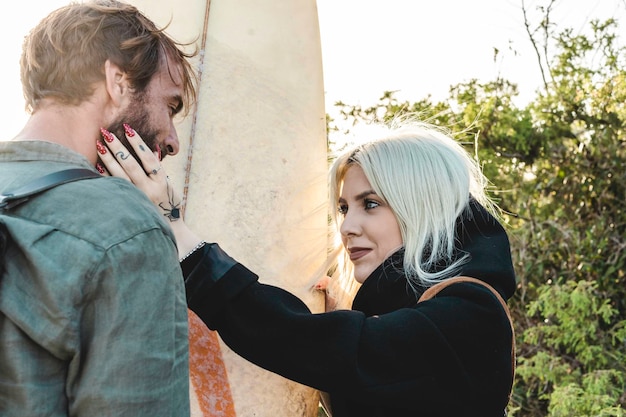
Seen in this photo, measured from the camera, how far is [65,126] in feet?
5.29

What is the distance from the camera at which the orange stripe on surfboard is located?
2.25 m

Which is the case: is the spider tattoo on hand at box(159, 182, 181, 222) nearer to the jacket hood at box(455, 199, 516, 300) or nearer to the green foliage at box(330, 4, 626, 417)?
the jacket hood at box(455, 199, 516, 300)

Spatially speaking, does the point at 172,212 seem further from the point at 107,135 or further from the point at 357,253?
the point at 357,253

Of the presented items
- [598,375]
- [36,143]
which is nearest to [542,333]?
[598,375]

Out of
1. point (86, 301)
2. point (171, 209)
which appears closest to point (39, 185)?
point (86, 301)

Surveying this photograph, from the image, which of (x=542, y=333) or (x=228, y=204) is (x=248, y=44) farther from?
(x=542, y=333)

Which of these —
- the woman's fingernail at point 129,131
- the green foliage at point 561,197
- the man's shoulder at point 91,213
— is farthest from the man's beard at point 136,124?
the green foliage at point 561,197

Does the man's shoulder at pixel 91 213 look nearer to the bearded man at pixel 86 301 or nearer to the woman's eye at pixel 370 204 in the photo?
the bearded man at pixel 86 301

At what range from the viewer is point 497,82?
5004 mm

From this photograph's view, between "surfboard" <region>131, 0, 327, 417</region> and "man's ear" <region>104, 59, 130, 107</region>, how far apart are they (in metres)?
0.79

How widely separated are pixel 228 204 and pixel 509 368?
953 mm

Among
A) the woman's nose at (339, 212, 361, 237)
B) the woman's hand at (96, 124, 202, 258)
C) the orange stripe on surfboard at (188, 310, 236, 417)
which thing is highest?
the woman's hand at (96, 124, 202, 258)

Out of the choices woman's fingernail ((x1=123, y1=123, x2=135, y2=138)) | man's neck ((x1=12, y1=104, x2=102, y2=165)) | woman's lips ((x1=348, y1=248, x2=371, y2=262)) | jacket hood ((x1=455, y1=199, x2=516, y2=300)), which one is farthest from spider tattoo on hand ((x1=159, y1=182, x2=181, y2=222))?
jacket hood ((x1=455, y1=199, x2=516, y2=300))

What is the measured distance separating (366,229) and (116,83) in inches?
42.4
